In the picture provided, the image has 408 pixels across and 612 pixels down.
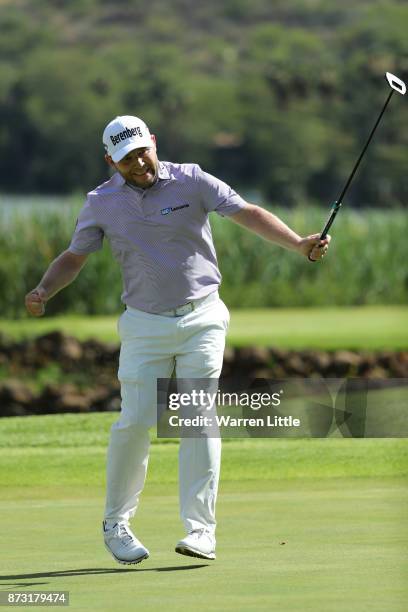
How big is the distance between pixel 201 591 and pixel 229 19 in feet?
426

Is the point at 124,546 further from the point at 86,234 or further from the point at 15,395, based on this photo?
the point at 15,395

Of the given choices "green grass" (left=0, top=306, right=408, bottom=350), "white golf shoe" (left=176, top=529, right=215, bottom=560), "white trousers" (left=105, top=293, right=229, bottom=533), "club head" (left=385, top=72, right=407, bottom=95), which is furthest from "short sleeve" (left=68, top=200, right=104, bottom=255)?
"green grass" (left=0, top=306, right=408, bottom=350)

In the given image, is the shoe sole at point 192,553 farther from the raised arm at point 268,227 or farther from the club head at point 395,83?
the club head at point 395,83

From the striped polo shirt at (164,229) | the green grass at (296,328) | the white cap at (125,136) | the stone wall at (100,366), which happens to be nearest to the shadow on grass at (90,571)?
the striped polo shirt at (164,229)

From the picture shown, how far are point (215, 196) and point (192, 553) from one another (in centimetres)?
118

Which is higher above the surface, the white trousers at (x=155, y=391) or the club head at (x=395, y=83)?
the club head at (x=395, y=83)

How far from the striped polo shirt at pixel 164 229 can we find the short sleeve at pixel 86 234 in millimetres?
45

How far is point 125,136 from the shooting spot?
5.18 metres

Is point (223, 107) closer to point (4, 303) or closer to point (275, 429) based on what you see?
point (4, 303)

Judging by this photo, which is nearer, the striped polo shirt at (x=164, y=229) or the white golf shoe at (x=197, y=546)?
the white golf shoe at (x=197, y=546)

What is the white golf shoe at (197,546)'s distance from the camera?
4938 mm

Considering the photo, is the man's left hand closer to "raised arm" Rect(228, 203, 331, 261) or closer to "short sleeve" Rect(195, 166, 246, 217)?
"raised arm" Rect(228, 203, 331, 261)

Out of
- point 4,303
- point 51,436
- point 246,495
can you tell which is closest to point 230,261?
point 4,303

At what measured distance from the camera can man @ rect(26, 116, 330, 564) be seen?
5.25m
